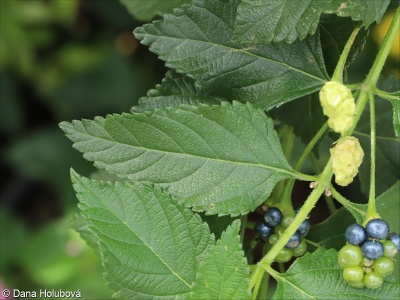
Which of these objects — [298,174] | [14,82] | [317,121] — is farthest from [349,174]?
[14,82]

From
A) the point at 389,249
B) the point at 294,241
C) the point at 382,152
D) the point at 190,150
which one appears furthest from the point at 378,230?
the point at 382,152

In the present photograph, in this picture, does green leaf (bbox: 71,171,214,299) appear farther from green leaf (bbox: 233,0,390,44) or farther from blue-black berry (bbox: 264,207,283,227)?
green leaf (bbox: 233,0,390,44)

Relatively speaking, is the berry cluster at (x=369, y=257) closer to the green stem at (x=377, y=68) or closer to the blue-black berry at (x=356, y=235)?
the blue-black berry at (x=356, y=235)

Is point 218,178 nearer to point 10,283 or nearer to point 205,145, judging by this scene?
point 205,145

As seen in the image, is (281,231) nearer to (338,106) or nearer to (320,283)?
(320,283)

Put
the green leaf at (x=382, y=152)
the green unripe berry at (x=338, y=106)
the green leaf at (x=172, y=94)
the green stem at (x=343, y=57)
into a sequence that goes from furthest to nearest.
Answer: the green leaf at (x=382, y=152), the green leaf at (x=172, y=94), the green stem at (x=343, y=57), the green unripe berry at (x=338, y=106)

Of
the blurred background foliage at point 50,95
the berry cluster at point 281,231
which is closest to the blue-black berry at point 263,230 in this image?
the berry cluster at point 281,231
